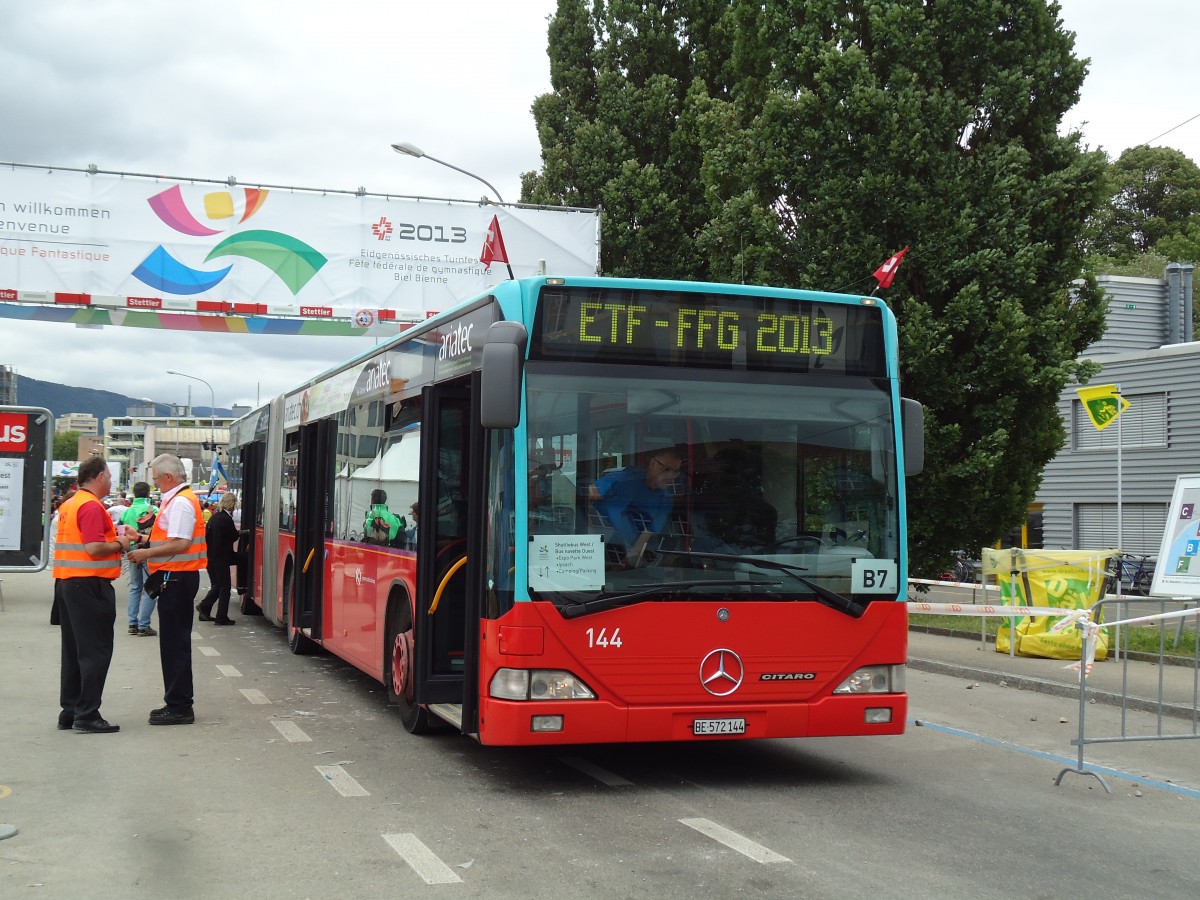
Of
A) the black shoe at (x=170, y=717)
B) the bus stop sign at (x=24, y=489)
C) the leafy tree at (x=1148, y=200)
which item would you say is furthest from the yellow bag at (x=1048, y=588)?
the leafy tree at (x=1148, y=200)

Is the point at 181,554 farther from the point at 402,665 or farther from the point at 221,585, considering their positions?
the point at 221,585

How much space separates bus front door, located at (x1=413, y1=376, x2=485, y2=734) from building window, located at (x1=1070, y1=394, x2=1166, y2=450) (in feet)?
79.6

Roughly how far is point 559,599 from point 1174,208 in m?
59.7

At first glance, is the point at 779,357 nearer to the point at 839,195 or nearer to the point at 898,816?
the point at 898,816

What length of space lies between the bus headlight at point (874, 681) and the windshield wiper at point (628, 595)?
0.90 m

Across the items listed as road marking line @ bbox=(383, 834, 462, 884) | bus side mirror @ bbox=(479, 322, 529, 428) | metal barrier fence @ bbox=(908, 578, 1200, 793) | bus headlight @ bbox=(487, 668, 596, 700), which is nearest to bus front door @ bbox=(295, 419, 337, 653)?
bus headlight @ bbox=(487, 668, 596, 700)

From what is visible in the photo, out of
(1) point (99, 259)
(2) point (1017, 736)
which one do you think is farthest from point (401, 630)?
(1) point (99, 259)

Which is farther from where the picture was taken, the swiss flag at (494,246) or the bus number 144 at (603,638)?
the swiss flag at (494,246)

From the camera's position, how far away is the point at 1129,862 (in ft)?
20.5

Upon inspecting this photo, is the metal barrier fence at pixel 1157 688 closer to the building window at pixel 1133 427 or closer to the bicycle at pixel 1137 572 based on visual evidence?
the bicycle at pixel 1137 572

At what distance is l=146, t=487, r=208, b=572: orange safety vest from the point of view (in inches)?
374

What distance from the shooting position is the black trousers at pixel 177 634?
9.56m

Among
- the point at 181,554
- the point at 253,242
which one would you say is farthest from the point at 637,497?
the point at 253,242

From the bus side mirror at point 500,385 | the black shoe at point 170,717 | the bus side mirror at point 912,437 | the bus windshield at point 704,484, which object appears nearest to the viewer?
the bus side mirror at point 500,385
